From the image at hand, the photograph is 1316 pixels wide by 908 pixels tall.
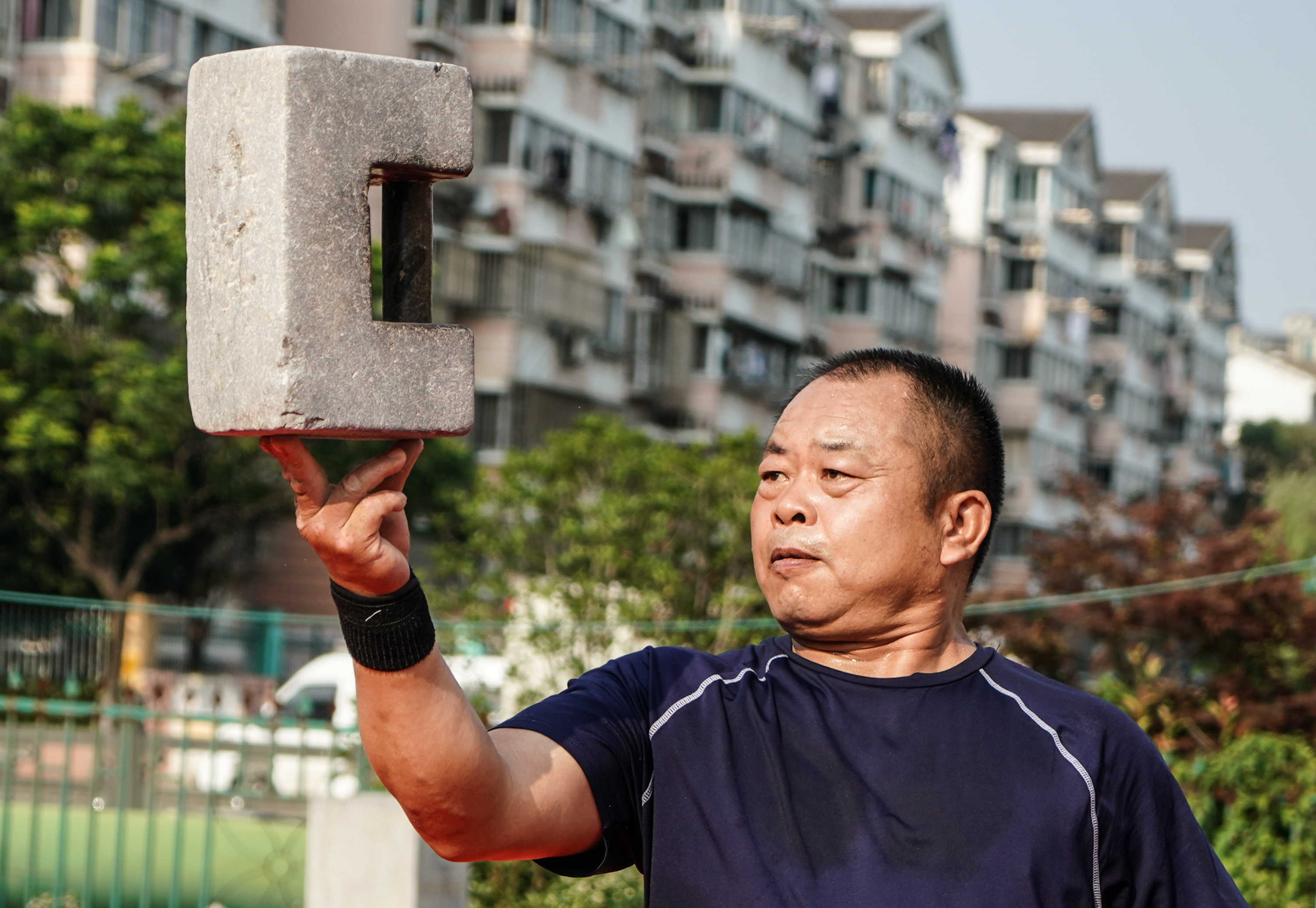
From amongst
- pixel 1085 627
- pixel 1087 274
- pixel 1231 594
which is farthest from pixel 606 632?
pixel 1087 274

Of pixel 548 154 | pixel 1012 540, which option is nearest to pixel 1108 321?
pixel 1012 540

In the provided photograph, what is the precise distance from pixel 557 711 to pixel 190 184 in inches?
31.1

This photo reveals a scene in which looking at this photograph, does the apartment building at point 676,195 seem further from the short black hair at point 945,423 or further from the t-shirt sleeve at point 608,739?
the t-shirt sleeve at point 608,739

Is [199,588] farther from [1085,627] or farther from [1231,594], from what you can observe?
[1231,594]

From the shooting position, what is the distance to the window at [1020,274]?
47.2m

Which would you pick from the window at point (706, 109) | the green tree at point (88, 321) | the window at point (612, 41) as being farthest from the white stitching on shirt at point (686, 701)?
the window at point (706, 109)

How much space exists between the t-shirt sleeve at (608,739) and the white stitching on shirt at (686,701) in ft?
0.04

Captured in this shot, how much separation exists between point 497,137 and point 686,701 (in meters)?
26.8

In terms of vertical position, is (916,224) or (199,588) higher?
(916,224)

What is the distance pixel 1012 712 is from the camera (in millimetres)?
2449

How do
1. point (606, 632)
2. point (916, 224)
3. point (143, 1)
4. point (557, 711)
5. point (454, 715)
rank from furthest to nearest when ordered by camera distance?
point (916, 224) → point (143, 1) → point (606, 632) → point (557, 711) → point (454, 715)

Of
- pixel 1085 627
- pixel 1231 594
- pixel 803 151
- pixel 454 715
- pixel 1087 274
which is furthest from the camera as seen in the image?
pixel 1087 274

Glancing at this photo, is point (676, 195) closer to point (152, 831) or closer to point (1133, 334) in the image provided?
point (1133, 334)

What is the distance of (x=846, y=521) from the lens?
2.46 m
